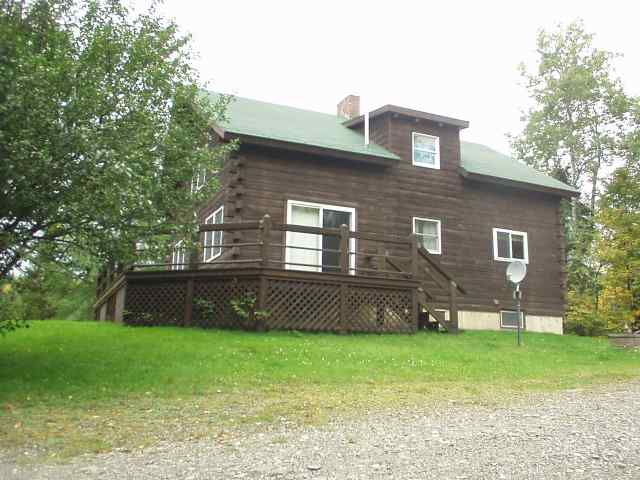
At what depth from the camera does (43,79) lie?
8430 millimetres

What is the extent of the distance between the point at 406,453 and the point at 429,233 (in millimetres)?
13572

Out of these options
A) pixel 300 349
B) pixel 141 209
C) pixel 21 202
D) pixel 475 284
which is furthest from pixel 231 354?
pixel 475 284

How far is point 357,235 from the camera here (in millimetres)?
15055

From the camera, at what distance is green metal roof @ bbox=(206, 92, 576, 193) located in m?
16.8

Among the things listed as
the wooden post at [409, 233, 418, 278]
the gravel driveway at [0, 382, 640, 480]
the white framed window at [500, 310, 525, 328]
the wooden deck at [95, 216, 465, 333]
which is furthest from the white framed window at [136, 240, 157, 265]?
the white framed window at [500, 310, 525, 328]

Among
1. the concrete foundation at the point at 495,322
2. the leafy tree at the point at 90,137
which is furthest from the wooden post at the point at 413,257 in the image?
the leafy tree at the point at 90,137

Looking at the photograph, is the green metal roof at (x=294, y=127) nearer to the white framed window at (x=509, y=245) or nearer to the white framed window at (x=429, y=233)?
the white framed window at (x=429, y=233)

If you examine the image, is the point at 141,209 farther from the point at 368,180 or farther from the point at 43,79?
the point at 368,180

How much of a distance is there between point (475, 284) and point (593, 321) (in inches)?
397

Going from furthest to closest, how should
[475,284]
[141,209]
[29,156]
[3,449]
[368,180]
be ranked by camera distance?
[475,284] < [368,180] < [141,209] < [29,156] < [3,449]

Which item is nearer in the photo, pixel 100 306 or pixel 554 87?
pixel 100 306

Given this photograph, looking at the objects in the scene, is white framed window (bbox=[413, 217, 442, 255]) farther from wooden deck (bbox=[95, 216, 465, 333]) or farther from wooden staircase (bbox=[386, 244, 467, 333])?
wooden deck (bbox=[95, 216, 465, 333])

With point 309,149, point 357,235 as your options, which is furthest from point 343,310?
point 309,149

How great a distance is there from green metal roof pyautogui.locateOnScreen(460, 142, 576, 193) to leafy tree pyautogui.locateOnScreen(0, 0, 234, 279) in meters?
11.4
